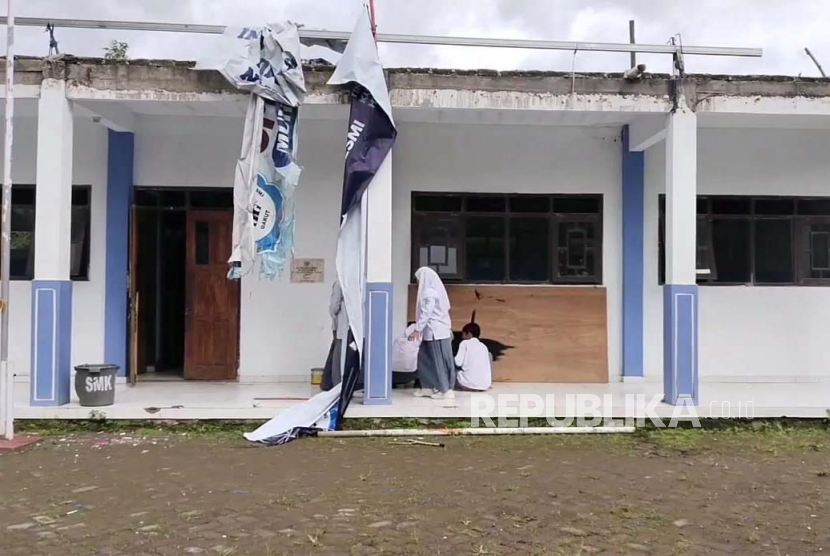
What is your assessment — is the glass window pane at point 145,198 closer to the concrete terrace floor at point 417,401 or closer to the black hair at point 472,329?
the concrete terrace floor at point 417,401

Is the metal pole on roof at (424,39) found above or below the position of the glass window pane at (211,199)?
above

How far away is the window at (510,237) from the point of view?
959 centimetres

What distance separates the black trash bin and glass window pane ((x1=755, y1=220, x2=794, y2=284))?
7.90 metres

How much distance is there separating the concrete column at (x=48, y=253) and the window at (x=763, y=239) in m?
7.02

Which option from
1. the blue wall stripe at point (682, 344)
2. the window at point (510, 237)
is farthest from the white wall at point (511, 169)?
the blue wall stripe at point (682, 344)

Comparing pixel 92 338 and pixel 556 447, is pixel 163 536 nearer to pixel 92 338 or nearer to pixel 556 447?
pixel 556 447

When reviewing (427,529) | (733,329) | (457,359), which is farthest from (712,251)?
(427,529)

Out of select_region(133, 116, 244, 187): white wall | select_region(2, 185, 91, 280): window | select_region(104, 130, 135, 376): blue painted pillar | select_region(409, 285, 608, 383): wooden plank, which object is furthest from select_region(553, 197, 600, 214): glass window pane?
select_region(2, 185, 91, 280): window

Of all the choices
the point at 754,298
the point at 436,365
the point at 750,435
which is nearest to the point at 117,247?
the point at 436,365

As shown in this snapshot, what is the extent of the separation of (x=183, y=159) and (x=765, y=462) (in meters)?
7.22

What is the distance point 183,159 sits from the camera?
940 centimetres

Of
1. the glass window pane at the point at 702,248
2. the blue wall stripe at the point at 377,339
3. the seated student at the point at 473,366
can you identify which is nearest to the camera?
the blue wall stripe at the point at 377,339

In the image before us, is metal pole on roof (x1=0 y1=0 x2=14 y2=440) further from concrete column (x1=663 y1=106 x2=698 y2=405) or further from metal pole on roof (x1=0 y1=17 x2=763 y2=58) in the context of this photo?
concrete column (x1=663 y1=106 x2=698 y2=405)

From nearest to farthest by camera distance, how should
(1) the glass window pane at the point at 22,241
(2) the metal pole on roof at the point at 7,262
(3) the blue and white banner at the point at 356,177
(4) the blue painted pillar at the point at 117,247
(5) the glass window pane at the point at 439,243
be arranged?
(2) the metal pole on roof at the point at 7,262 < (3) the blue and white banner at the point at 356,177 < (4) the blue painted pillar at the point at 117,247 < (1) the glass window pane at the point at 22,241 < (5) the glass window pane at the point at 439,243
